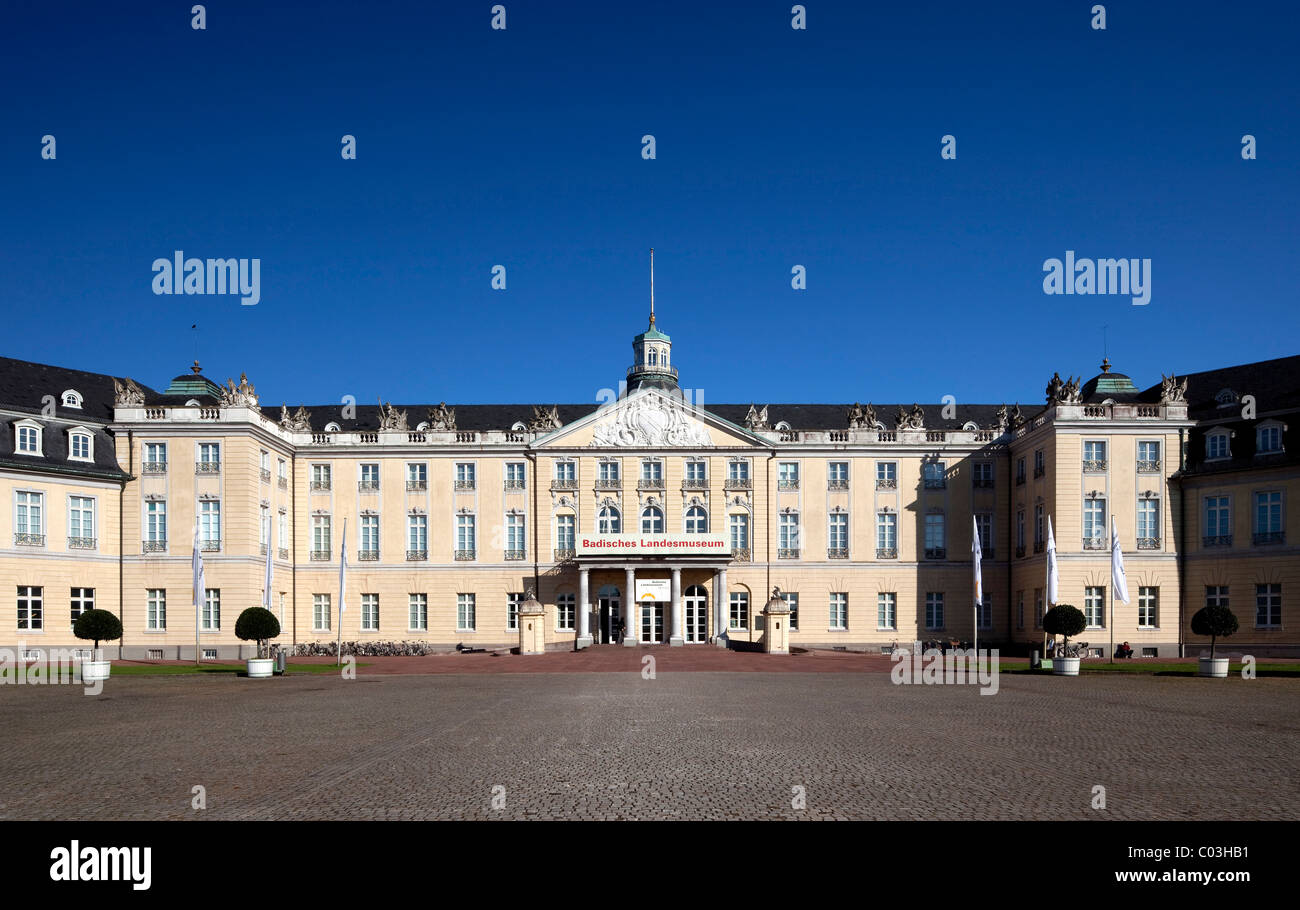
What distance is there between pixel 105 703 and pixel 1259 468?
165ft

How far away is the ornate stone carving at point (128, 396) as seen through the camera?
5700cm

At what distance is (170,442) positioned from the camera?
56562 millimetres

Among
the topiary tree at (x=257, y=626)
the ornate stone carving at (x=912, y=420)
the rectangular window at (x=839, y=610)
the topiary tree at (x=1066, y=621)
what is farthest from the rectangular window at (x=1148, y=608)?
the topiary tree at (x=257, y=626)

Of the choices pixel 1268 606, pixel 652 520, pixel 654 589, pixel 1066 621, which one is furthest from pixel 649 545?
pixel 1268 606

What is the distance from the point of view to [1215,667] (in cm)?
3631

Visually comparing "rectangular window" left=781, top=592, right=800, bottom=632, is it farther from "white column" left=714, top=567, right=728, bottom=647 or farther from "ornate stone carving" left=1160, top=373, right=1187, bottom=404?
"ornate stone carving" left=1160, top=373, right=1187, bottom=404

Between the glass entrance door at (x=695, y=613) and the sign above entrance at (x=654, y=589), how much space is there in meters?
1.22

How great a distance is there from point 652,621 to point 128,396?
31766 millimetres

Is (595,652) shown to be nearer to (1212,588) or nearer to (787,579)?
(787,579)

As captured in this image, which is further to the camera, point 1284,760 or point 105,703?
point 105,703

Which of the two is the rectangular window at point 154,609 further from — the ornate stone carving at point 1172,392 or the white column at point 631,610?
the ornate stone carving at point 1172,392

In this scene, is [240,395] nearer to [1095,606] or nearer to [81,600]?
[81,600]
